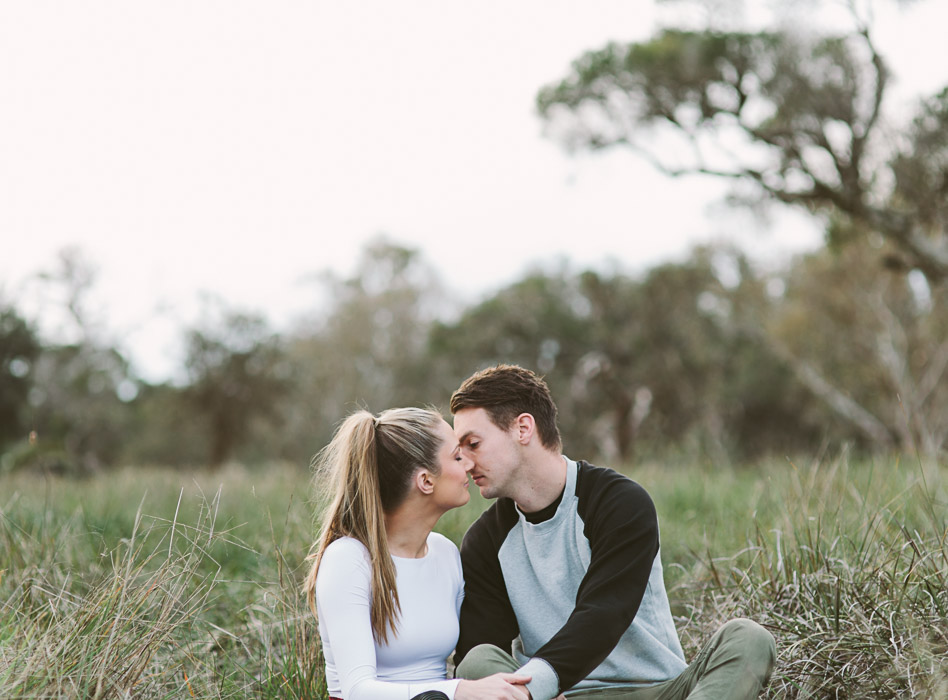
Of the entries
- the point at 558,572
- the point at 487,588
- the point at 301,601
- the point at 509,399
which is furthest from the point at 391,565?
the point at 301,601

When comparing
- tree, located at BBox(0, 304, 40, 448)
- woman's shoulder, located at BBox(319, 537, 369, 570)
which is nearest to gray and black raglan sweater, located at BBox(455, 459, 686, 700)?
woman's shoulder, located at BBox(319, 537, 369, 570)

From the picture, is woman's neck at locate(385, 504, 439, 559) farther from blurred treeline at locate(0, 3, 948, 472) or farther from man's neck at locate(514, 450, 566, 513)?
blurred treeline at locate(0, 3, 948, 472)

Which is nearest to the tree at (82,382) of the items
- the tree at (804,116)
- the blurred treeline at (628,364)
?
the blurred treeline at (628,364)

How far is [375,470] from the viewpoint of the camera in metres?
2.98

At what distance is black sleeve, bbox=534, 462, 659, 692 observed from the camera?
2.76 meters

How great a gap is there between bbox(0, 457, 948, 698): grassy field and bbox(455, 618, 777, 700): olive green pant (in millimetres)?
484

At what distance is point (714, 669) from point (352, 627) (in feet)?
3.85

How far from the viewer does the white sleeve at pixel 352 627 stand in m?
2.66

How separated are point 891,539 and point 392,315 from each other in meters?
30.8

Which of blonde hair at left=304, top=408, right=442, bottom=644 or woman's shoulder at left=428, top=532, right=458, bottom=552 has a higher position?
blonde hair at left=304, top=408, right=442, bottom=644

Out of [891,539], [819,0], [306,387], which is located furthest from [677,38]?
[306,387]

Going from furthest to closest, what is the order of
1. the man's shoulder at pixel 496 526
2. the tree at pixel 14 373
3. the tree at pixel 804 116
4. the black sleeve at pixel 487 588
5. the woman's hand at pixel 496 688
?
1. the tree at pixel 14 373
2. the tree at pixel 804 116
3. the man's shoulder at pixel 496 526
4. the black sleeve at pixel 487 588
5. the woman's hand at pixel 496 688

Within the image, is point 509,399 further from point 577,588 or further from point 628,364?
point 628,364

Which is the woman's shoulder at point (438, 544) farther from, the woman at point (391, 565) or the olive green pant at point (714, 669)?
the olive green pant at point (714, 669)
